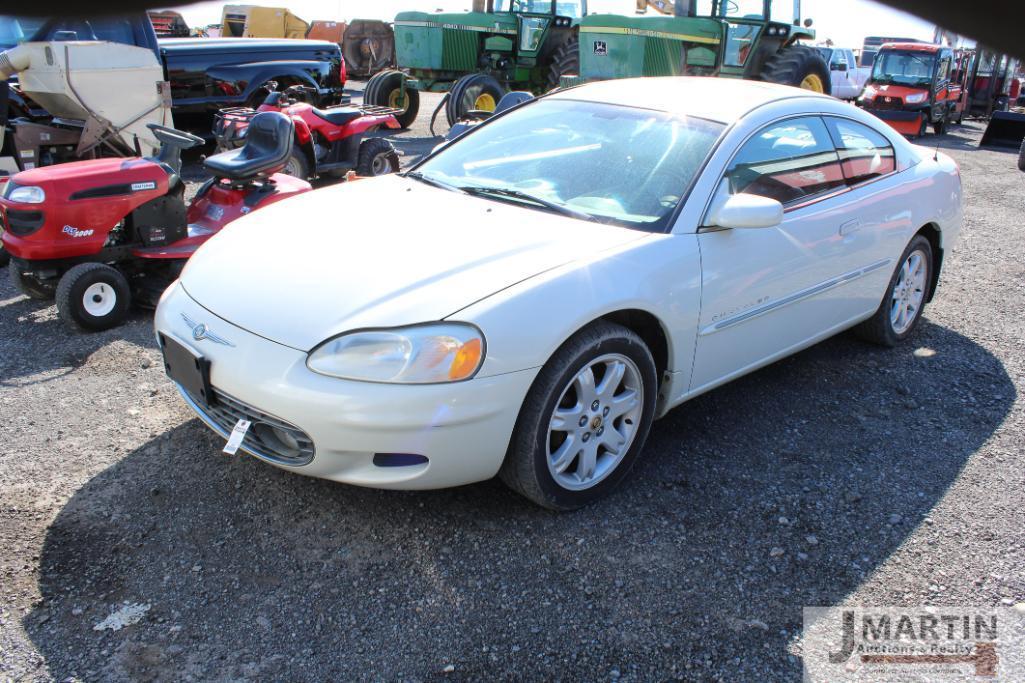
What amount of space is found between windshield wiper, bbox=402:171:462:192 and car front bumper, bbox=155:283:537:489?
1.28m

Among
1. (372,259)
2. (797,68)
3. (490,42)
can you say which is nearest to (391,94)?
(490,42)

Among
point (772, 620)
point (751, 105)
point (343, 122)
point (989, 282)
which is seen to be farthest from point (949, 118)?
point (772, 620)

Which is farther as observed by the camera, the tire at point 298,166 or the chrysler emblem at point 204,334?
the tire at point 298,166

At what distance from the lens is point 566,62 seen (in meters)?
14.1

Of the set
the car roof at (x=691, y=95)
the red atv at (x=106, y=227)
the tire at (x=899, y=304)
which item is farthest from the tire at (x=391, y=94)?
the tire at (x=899, y=304)

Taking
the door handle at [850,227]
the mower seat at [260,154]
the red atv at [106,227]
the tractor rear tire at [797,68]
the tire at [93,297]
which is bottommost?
the tire at [93,297]

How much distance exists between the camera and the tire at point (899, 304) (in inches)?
175

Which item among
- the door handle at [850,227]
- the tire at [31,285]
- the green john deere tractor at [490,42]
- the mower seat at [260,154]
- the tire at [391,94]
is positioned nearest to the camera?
the door handle at [850,227]

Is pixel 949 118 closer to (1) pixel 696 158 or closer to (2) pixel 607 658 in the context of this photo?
(1) pixel 696 158

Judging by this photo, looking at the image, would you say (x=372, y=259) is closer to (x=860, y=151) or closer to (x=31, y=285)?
(x=860, y=151)

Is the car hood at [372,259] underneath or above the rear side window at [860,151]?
underneath

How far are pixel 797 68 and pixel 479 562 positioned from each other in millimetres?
11140

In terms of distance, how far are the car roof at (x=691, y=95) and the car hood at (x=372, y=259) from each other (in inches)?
33.7

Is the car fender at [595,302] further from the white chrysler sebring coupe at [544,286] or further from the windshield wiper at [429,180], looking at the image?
the windshield wiper at [429,180]
